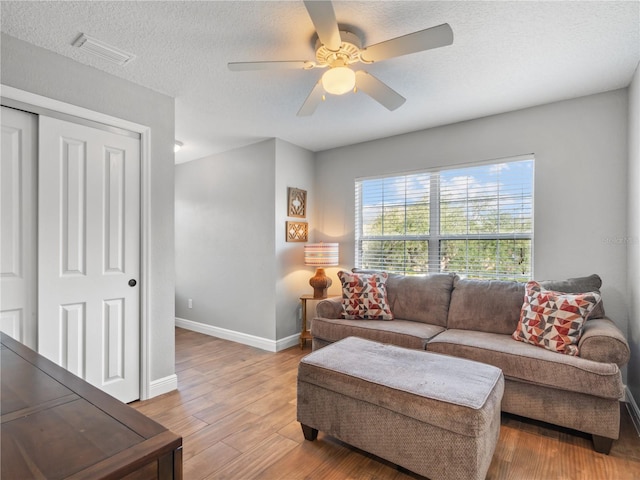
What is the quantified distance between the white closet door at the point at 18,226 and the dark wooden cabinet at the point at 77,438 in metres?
1.54

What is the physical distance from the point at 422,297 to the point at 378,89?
6.30 ft

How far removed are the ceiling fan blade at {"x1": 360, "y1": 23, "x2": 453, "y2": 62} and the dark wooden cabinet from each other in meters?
1.80

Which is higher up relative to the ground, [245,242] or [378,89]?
[378,89]

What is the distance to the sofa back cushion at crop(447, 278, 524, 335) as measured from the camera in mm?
2688

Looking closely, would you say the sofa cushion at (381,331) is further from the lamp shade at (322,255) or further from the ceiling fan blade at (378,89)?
the ceiling fan blade at (378,89)

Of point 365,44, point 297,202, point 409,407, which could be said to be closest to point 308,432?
point 409,407

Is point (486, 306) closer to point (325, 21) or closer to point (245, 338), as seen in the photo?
point (325, 21)

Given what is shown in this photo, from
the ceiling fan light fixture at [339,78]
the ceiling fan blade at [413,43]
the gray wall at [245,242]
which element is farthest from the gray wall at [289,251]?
the ceiling fan blade at [413,43]

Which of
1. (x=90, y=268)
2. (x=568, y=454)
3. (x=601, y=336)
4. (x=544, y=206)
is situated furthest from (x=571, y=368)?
(x=90, y=268)

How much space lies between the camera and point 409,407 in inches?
64.6

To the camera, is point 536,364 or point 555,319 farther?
point 555,319

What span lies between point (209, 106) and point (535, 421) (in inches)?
140

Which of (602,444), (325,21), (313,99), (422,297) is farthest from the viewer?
(422,297)

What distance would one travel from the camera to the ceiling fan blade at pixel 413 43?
1534mm
